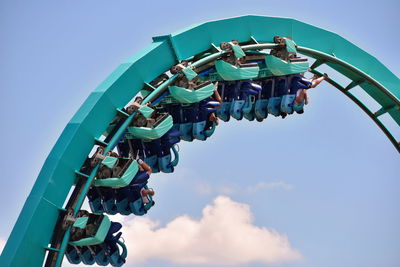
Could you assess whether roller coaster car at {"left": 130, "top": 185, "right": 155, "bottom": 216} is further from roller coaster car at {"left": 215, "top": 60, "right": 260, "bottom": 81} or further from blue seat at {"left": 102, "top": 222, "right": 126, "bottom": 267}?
roller coaster car at {"left": 215, "top": 60, "right": 260, "bottom": 81}

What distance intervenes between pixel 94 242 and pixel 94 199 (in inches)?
53.2

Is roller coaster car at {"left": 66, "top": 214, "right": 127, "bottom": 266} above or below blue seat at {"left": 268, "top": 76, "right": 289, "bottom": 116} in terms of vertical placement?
below

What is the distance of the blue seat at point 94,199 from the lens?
53.0 ft

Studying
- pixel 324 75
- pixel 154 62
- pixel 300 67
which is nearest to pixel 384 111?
pixel 324 75

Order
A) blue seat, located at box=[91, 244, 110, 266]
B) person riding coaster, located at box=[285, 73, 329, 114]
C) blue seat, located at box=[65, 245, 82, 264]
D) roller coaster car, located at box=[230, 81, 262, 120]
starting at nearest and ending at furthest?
blue seat, located at box=[65, 245, 82, 264]
blue seat, located at box=[91, 244, 110, 266]
roller coaster car, located at box=[230, 81, 262, 120]
person riding coaster, located at box=[285, 73, 329, 114]

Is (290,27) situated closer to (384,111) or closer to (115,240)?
(384,111)

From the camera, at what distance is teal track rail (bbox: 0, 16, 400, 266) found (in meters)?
14.4

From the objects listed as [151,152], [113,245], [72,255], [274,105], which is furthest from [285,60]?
[72,255]

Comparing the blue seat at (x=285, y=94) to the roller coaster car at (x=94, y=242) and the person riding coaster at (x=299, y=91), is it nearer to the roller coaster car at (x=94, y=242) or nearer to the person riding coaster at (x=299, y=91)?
the person riding coaster at (x=299, y=91)

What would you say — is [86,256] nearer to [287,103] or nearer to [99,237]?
[99,237]

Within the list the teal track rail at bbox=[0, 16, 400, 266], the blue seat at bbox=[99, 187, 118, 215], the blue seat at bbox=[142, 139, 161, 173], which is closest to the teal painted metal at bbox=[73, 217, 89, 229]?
the teal track rail at bbox=[0, 16, 400, 266]

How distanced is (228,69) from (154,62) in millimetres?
1496

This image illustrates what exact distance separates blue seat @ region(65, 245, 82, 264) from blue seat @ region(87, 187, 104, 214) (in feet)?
3.56

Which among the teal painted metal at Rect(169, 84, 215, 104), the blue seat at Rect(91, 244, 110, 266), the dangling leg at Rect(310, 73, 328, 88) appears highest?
the teal painted metal at Rect(169, 84, 215, 104)
